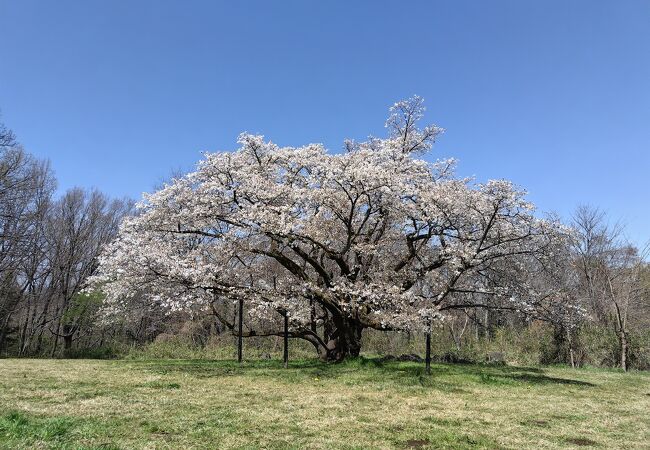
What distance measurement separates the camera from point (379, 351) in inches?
826

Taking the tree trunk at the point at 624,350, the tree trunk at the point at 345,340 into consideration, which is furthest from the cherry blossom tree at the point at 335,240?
the tree trunk at the point at 624,350

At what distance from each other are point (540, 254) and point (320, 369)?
6.76 metres

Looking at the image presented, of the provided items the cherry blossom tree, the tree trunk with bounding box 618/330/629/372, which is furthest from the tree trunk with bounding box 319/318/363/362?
the tree trunk with bounding box 618/330/629/372

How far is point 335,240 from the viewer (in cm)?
1433

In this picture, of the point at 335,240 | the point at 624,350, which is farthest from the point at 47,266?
the point at 624,350

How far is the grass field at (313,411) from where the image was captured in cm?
506

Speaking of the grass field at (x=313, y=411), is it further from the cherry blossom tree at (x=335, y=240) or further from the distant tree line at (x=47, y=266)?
the distant tree line at (x=47, y=266)

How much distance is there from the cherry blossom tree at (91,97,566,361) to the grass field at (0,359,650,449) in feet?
7.30

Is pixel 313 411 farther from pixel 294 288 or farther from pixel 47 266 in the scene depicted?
pixel 47 266

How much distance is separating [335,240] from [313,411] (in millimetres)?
7825

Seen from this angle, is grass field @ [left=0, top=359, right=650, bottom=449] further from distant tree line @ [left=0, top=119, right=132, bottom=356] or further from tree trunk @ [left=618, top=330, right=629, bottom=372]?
distant tree line @ [left=0, top=119, right=132, bottom=356]

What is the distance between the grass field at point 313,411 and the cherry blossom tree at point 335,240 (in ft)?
7.30

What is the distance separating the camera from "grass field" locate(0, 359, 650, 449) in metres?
5.06

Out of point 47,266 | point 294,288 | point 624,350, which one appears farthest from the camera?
point 47,266
